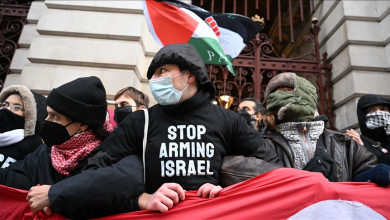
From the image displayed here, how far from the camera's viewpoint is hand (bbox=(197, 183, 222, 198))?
1.64m

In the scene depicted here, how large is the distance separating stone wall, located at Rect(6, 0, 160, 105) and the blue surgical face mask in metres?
3.72

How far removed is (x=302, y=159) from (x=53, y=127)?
6.67ft

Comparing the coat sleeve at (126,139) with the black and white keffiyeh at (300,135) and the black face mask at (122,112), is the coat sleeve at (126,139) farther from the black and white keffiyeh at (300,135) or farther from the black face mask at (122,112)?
the black face mask at (122,112)

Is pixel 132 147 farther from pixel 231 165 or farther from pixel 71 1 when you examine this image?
pixel 71 1

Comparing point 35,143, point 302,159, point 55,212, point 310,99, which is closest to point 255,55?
point 310,99

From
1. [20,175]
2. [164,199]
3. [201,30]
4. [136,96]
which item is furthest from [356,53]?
[20,175]

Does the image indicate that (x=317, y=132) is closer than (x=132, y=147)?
No

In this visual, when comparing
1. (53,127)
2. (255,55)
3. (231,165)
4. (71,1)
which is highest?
(71,1)

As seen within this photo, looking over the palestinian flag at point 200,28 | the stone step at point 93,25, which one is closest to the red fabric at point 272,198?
the palestinian flag at point 200,28

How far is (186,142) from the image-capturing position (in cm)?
184

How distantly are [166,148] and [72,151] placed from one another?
2.64 feet

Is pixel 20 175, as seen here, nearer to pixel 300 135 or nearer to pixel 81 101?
pixel 81 101

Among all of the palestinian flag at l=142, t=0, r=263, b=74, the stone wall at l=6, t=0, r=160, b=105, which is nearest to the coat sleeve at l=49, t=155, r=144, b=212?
the palestinian flag at l=142, t=0, r=263, b=74

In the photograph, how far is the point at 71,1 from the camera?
20.6 ft
